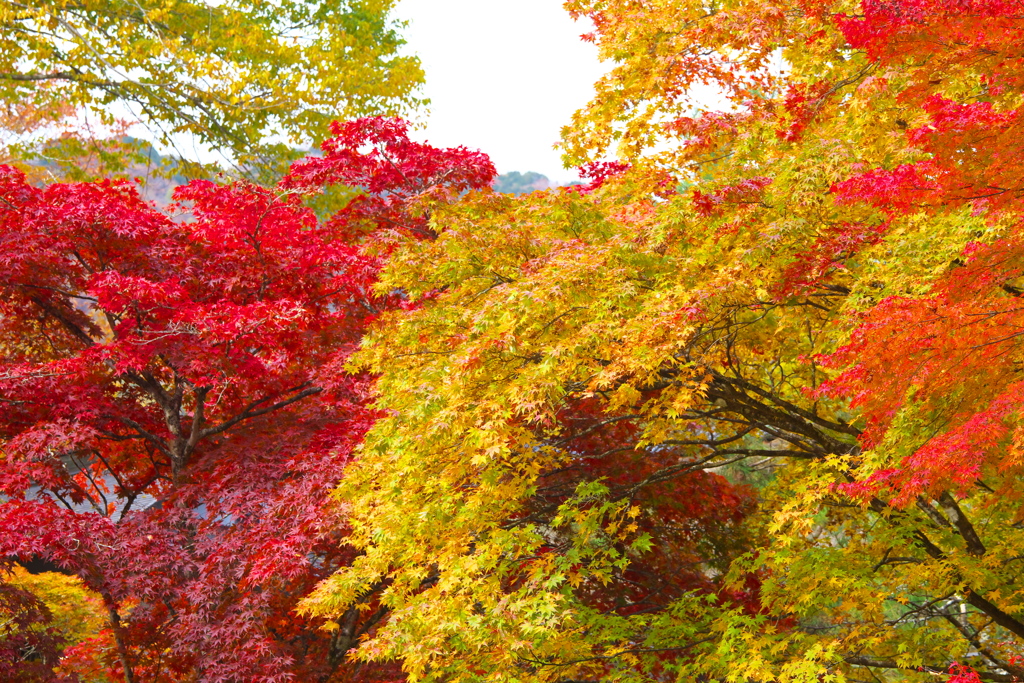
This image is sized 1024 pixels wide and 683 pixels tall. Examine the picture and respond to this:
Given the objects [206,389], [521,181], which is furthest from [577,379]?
[521,181]

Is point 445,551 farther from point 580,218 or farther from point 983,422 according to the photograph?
point 983,422

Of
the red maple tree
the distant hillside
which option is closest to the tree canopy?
the red maple tree

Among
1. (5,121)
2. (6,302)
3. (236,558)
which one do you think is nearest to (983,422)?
(236,558)

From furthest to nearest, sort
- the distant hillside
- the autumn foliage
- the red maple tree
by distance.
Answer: the distant hillside, the red maple tree, the autumn foliage

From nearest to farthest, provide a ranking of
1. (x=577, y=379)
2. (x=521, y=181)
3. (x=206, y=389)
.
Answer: (x=577, y=379)
(x=206, y=389)
(x=521, y=181)

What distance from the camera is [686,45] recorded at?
9.03 meters

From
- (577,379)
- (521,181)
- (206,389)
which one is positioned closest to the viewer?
(577,379)

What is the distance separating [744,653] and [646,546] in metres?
1.17

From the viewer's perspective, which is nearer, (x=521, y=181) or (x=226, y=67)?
(x=226, y=67)

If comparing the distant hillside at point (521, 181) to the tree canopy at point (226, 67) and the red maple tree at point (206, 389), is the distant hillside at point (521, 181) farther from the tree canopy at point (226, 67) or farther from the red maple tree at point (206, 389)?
the red maple tree at point (206, 389)

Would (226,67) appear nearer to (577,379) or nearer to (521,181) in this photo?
(577,379)

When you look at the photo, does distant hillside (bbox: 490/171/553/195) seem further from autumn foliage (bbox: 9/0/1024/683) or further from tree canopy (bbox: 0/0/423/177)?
autumn foliage (bbox: 9/0/1024/683)

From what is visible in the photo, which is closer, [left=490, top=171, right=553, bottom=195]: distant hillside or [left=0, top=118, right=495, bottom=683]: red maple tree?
[left=0, top=118, right=495, bottom=683]: red maple tree

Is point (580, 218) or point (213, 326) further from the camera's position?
point (213, 326)
